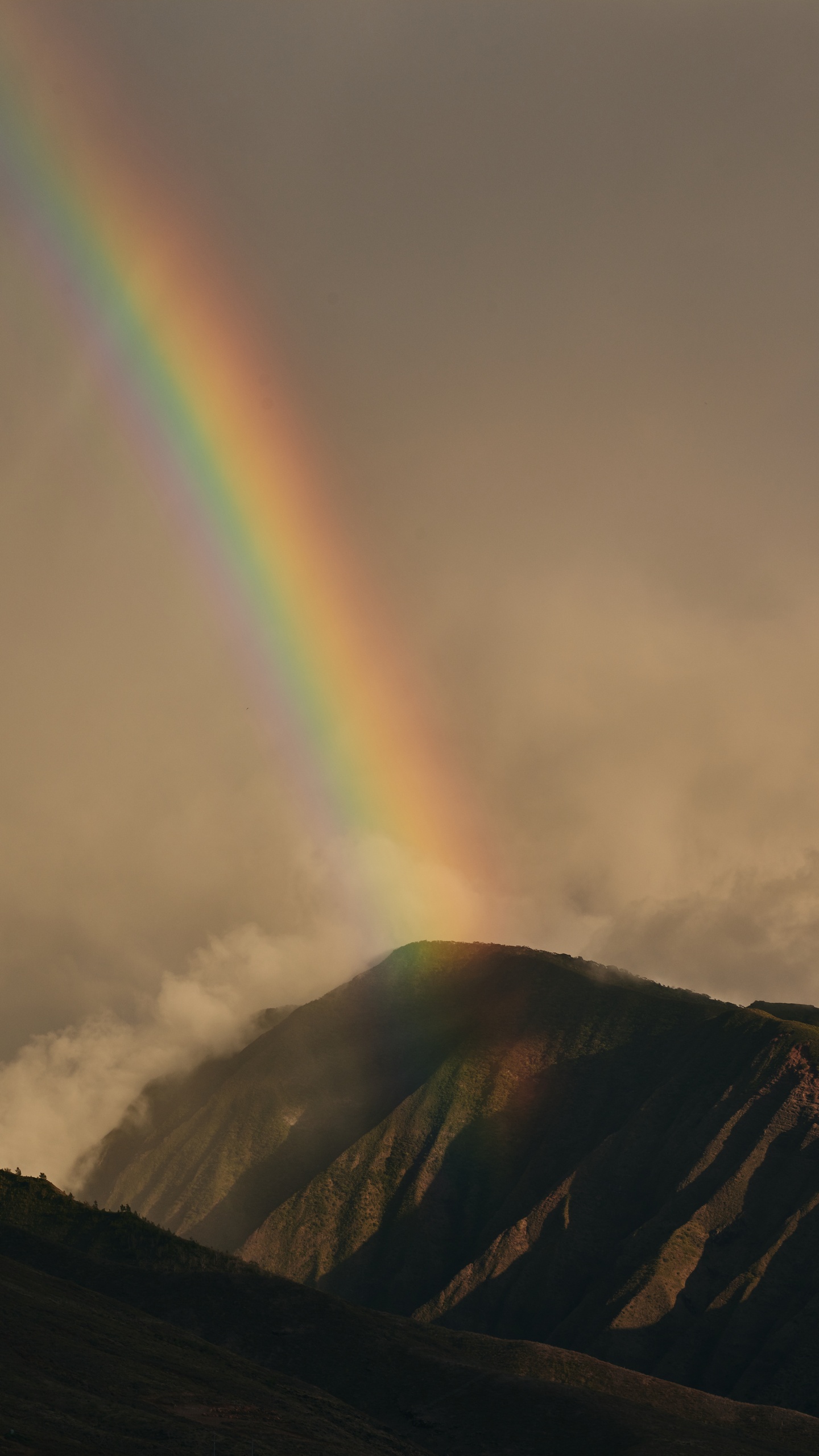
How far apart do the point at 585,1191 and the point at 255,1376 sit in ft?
303

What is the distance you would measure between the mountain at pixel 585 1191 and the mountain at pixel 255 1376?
107ft

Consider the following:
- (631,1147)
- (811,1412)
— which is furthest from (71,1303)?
(631,1147)

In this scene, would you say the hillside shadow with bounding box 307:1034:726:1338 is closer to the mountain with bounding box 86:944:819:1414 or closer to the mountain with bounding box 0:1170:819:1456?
the mountain with bounding box 86:944:819:1414

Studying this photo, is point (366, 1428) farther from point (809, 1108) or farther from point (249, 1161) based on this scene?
point (249, 1161)

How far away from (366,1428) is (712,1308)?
7220cm

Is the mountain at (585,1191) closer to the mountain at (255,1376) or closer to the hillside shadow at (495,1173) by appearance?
the hillside shadow at (495,1173)

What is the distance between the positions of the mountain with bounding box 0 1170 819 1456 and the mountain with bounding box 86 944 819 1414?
107ft

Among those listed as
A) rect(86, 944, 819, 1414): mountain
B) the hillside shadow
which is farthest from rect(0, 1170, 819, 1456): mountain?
the hillside shadow

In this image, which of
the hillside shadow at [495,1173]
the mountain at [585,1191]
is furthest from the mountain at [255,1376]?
the hillside shadow at [495,1173]

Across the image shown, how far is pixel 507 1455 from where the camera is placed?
234ft

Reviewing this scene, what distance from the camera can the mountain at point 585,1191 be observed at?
123m

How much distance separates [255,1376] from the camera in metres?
68.4

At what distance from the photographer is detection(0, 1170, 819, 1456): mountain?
49.2m

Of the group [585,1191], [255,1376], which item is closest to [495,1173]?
[585,1191]
